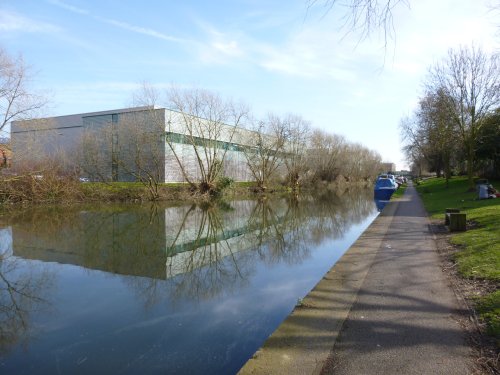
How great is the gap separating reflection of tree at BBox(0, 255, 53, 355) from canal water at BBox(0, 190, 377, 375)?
0.07 ft

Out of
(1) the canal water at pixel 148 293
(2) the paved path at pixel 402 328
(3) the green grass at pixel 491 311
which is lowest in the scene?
(1) the canal water at pixel 148 293

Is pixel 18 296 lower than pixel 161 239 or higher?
lower

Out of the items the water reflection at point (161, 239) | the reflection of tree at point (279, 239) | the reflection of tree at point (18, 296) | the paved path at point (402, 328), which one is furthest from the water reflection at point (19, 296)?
the reflection of tree at point (279, 239)

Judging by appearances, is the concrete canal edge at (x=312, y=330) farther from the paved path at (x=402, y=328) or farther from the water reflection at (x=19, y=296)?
the water reflection at (x=19, y=296)

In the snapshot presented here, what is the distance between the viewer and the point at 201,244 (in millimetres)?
Result: 13234

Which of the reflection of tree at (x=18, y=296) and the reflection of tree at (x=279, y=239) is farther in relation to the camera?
the reflection of tree at (x=279, y=239)

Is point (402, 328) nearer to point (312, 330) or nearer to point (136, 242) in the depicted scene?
point (312, 330)

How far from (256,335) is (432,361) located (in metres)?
2.50

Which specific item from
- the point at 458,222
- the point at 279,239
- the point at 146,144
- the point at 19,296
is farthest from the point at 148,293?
the point at 146,144

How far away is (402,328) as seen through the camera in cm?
502

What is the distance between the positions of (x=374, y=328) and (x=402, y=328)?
353mm

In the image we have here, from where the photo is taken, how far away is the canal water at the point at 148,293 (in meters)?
5.11

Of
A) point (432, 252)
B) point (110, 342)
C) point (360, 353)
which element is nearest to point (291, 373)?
point (360, 353)

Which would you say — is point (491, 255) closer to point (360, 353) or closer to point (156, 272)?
point (360, 353)
